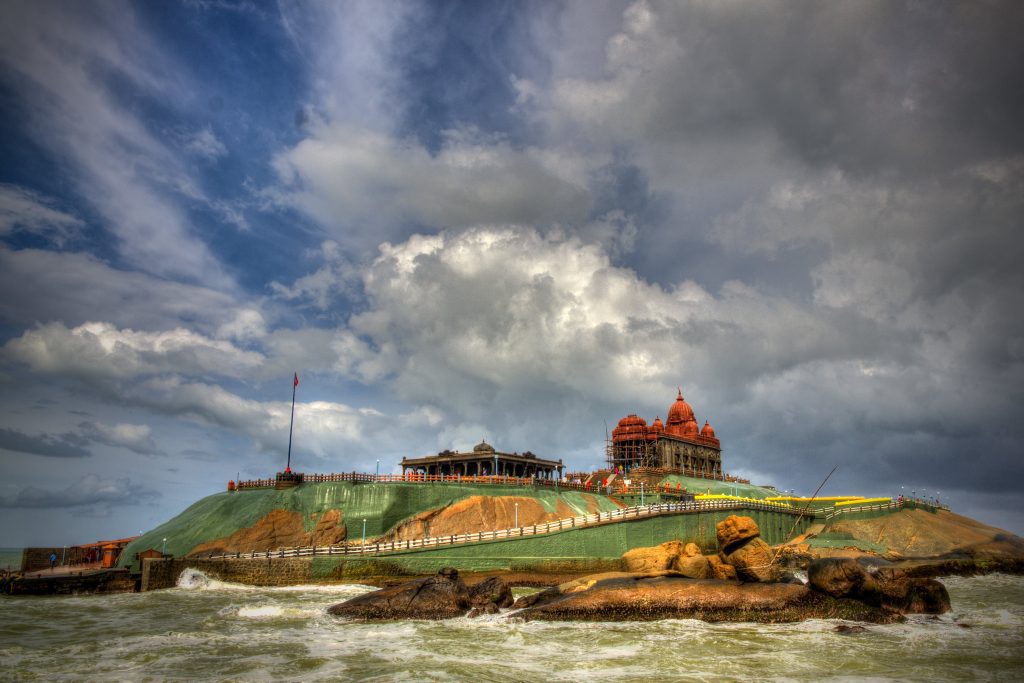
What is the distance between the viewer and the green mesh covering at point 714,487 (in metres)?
88.2

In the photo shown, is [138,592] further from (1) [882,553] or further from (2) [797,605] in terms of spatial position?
(1) [882,553]

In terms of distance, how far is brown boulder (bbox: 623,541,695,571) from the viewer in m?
43.2

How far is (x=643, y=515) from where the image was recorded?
55.4 metres

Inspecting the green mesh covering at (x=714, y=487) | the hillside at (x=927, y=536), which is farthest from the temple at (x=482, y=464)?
the hillside at (x=927, y=536)

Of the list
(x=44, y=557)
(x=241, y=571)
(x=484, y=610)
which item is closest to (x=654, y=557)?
(x=484, y=610)

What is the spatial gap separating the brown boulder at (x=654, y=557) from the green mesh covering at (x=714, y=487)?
33787mm

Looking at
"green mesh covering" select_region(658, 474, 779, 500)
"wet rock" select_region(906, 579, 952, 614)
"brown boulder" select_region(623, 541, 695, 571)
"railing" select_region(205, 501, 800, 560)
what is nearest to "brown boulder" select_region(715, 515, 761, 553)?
"brown boulder" select_region(623, 541, 695, 571)

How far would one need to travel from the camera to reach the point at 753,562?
3662 centimetres

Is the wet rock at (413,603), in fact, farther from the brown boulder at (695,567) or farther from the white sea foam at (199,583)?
the white sea foam at (199,583)

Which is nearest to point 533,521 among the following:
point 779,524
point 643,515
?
point 643,515

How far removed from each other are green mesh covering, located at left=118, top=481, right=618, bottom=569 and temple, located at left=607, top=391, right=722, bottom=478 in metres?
38.9

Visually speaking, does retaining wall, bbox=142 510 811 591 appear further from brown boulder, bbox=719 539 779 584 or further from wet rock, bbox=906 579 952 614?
wet rock, bbox=906 579 952 614

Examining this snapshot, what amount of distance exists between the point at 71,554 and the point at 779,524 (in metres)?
69.0

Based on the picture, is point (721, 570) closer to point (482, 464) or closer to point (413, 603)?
point (413, 603)
